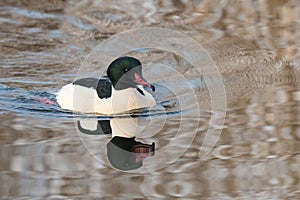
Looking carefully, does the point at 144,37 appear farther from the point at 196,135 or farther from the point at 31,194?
the point at 31,194

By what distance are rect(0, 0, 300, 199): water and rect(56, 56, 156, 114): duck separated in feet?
0.39

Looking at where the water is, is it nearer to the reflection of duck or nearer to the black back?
the reflection of duck

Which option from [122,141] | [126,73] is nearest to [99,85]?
[126,73]

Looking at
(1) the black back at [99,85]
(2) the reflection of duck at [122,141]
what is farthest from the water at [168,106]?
(1) the black back at [99,85]

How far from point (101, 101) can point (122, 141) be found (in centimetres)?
90

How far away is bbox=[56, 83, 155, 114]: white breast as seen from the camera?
7.75m

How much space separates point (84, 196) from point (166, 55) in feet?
13.9

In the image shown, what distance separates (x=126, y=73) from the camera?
773 centimetres

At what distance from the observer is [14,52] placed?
960 centimetres

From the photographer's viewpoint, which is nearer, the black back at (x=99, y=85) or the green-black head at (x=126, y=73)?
the green-black head at (x=126, y=73)

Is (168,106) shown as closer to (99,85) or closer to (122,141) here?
(99,85)

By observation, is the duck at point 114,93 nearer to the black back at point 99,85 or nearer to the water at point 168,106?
the black back at point 99,85

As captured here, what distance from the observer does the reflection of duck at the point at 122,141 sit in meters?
6.38

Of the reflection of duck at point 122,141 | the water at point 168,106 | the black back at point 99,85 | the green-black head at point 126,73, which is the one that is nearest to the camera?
the water at point 168,106
